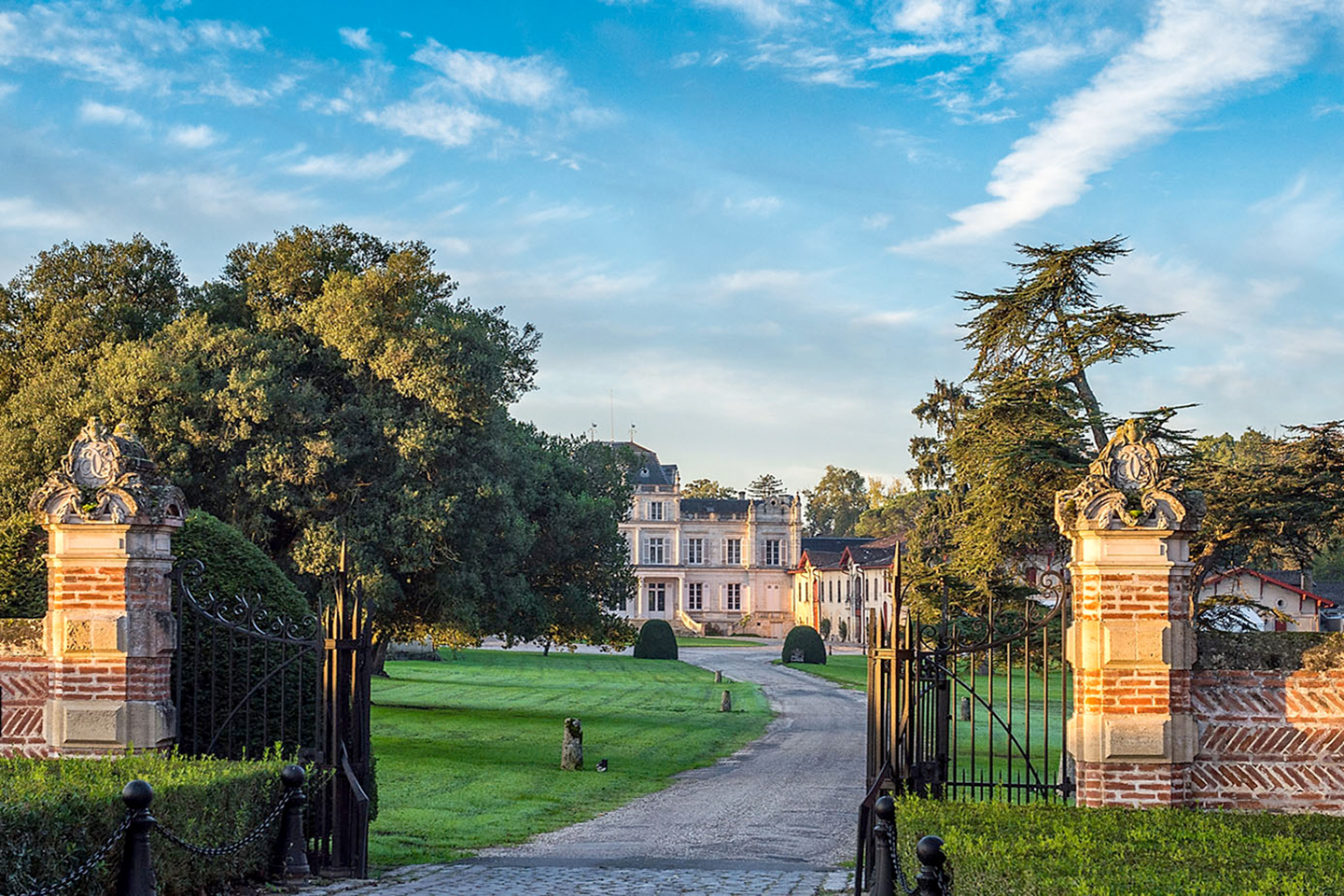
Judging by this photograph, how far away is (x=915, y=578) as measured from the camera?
77.9ft

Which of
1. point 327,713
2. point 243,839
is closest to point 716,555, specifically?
point 327,713

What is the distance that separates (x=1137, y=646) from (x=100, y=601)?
7.35m

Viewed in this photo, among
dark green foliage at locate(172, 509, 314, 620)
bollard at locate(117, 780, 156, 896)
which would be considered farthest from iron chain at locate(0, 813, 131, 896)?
dark green foliage at locate(172, 509, 314, 620)

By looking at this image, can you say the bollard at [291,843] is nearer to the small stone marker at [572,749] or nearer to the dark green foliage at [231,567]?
the dark green foliage at [231,567]

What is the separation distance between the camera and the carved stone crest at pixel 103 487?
9875mm

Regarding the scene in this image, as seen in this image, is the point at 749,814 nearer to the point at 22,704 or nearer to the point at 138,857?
the point at 22,704

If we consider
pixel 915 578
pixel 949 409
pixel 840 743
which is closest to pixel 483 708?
pixel 840 743

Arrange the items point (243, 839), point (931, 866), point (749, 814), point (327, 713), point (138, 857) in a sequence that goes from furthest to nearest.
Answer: point (749, 814) → point (327, 713) → point (243, 839) → point (138, 857) → point (931, 866)

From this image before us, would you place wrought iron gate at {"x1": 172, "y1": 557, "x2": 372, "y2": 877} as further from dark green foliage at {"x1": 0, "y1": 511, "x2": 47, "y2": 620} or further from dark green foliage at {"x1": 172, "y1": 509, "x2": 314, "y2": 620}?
dark green foliage at {"x1": 0, "y1": 511, "x2": 47, "y2": 620}

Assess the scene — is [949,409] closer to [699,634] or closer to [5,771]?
[5,771]

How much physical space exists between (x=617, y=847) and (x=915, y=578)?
12.4 m

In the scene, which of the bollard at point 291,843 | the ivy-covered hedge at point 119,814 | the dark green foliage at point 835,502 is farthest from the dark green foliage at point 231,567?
the dark green foliage at point 835,502

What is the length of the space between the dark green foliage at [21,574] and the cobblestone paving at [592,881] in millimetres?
4154

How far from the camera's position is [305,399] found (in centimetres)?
2295
